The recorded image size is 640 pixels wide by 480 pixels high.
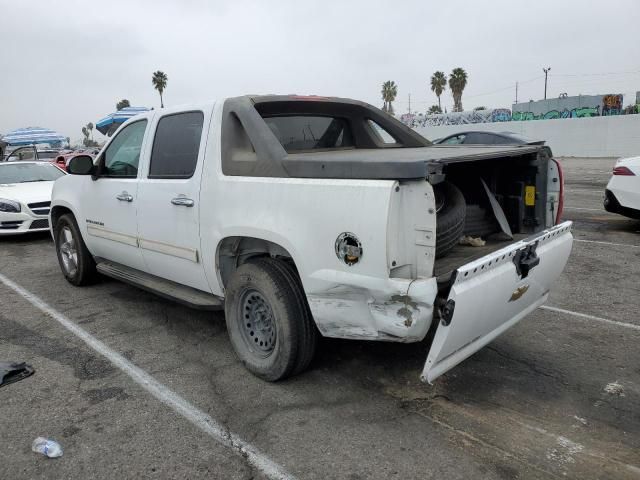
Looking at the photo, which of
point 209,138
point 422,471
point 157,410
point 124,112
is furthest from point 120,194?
point 124,112

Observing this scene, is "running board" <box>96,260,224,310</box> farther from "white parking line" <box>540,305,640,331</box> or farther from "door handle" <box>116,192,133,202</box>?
"white parking line" <box>540,305,640,331</box>

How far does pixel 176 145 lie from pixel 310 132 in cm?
107

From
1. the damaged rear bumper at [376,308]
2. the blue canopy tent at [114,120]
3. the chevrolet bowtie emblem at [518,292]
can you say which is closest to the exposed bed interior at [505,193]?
the chevrolet bowtie emblem at [518,292]

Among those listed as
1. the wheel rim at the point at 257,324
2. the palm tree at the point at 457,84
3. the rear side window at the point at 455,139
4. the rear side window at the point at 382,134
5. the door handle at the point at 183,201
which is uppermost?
the palm tree at the point at 457,84

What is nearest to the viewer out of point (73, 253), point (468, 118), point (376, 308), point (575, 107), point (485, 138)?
point (376, 308)

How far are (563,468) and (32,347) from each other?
154 inches

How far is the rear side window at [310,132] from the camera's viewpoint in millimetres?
3959

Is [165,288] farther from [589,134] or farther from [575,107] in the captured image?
[575,107]

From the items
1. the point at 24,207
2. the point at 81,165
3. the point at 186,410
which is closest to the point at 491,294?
the point at 186,410

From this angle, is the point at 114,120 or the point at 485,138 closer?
the point at 485,138

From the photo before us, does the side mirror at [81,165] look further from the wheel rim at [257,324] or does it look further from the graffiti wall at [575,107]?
the graffiti wall at [575,107]

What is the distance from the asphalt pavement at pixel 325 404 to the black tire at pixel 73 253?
81cm

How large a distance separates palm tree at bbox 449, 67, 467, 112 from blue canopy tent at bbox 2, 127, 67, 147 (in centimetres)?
5102

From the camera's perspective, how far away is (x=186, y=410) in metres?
3.19
